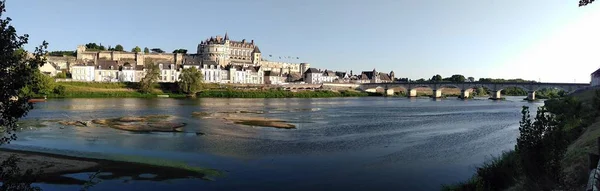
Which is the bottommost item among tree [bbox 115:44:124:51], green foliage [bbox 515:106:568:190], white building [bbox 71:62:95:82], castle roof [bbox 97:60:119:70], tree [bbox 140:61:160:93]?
green foliage [bbox 515:106:568:190]

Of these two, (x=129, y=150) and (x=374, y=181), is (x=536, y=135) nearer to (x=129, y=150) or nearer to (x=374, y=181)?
(x=374, y=181)

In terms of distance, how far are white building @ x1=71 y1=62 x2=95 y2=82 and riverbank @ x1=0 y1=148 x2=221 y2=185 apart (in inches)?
3415

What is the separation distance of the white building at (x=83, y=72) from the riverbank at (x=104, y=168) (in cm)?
8675

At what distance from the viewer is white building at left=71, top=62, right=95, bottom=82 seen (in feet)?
322

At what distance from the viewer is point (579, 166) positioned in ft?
41.4

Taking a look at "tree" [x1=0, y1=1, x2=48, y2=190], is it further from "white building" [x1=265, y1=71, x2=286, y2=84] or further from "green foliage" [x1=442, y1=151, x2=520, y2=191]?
"white building" [x1=265, y1=71, x2=286, y2=84]

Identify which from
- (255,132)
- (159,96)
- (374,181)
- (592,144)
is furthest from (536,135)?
(159,96)

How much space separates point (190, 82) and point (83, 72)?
29722 millimetres

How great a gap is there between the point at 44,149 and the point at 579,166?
77.1ft

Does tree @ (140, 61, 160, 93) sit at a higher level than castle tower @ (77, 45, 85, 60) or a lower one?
lower

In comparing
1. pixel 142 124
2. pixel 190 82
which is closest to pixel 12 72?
pixel 142 124

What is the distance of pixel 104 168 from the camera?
17.8 m

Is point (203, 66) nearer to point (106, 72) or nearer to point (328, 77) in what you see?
point (106, 72)

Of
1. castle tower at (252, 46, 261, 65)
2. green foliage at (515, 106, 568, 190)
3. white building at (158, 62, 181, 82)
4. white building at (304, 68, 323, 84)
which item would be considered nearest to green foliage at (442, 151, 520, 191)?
green foliage at (515, 106, 568, 190)
